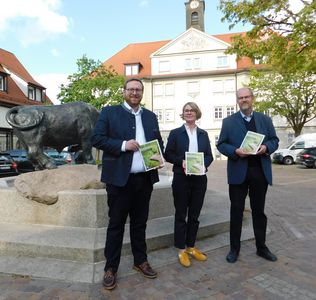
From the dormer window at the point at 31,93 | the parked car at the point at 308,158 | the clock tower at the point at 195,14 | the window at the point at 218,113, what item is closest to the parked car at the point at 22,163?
the parked car at the point at 308,158

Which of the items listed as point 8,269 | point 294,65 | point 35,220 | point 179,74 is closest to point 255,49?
point 294,65

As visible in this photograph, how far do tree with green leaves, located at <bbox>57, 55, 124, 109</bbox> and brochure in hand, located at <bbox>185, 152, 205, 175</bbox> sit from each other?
25.2m

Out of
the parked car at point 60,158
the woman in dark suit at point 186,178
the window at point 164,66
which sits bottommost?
the parked car at point 60,158

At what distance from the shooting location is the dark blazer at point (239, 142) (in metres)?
4.20

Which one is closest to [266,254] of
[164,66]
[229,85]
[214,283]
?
[214,283]

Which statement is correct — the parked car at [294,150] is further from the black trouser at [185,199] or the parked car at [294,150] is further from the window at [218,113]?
the black trouser at [185,199]

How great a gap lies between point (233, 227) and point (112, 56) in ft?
156

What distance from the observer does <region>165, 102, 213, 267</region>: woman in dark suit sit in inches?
165

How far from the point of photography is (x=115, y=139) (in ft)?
11.5

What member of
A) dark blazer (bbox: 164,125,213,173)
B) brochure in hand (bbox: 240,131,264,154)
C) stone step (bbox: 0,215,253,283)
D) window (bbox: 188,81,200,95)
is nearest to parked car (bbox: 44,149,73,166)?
stone step (bbox: 0,215,253,283)

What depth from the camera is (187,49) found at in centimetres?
4216

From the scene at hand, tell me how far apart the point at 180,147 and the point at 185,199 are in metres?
0.62

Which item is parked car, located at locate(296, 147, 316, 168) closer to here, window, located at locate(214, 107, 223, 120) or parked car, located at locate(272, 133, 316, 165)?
parked car, located at locate(272, 133, 316, 165)

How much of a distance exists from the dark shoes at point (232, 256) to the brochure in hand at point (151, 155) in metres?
1.62
